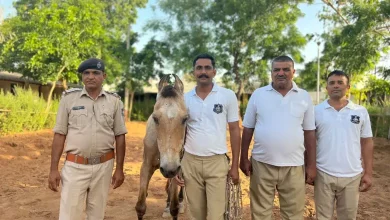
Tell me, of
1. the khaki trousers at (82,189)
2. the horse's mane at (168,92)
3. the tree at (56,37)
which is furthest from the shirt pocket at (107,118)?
the tree at (56,37)

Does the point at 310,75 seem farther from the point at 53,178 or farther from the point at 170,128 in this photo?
the point at 53,178

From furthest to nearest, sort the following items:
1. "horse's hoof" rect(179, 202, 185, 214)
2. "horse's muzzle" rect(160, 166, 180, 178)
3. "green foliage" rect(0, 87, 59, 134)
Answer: "green foliage" rect(0, 87, 59, 134) → "horse's hoof" rect(179, 202, 185, 214) → "horse's muzzle" rect(160, 166, 180, 178)

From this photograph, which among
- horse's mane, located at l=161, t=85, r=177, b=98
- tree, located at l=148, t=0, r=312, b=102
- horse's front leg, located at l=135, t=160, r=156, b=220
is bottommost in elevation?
horse's front leg, located at l=135, t=160, r=156, b=220

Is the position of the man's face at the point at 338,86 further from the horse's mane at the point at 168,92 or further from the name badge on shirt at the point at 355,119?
the horse's mane at the point at 168,92

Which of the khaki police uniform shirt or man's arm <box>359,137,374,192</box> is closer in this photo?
the khaki police uniform shirt

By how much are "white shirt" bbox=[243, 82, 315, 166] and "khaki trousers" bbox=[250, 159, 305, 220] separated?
9cm

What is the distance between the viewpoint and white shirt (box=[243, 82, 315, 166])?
10.2ft

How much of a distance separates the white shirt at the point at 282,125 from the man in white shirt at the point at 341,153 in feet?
0.73

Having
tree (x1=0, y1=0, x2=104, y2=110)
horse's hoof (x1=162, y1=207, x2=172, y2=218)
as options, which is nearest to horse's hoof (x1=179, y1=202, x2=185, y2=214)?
horse's hoof (x1=162, y1=207, x2=172, y2=218)

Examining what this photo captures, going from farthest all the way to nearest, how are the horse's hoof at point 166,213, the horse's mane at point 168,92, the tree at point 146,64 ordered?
the tree at point 146,64 < the horse's hoof at point 166,213 < the horse's mane at point 168,92

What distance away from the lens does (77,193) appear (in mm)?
3064

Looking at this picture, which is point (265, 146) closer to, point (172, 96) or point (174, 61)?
point (172, 96)

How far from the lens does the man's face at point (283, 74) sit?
318 cm

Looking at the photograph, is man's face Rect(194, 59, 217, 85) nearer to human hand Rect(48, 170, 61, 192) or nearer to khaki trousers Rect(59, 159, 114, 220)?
khaki trousers Rect(59, 159, 114, 220)
